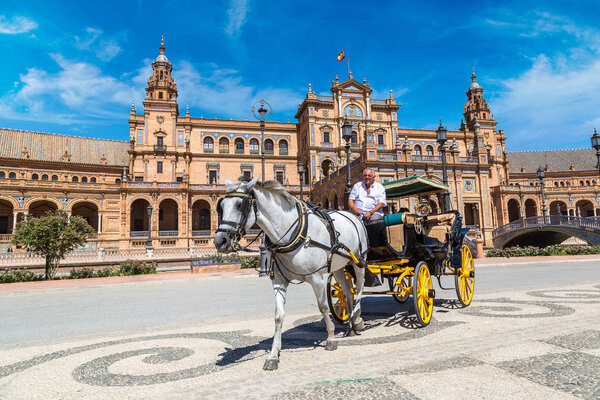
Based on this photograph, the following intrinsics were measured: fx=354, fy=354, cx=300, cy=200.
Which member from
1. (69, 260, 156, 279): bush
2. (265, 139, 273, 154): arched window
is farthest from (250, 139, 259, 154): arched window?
(69, 260, 156, 279): bush

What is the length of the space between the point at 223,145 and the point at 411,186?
43275 millimetres

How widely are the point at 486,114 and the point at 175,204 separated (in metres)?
49.5

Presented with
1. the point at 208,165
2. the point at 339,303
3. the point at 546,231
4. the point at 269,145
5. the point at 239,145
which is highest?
the point at 269,145

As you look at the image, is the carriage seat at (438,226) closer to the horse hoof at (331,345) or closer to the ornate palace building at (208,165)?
the horse hoof at (331,345)

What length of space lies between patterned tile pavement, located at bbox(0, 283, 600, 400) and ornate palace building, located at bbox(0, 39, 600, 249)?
2716 cm

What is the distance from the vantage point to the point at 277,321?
4059 millimetres

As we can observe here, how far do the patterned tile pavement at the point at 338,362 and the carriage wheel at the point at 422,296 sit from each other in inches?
7.1

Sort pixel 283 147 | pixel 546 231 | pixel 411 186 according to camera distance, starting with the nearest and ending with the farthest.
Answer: pixel 411 186
pixel 546 231
pixel 283 147

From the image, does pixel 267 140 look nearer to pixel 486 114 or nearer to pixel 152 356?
pixel 486 114

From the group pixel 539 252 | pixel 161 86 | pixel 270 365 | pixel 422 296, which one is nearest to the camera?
pixel 270 365

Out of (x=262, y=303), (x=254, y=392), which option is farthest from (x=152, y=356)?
(x=262, y=303)

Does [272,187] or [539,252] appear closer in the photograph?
[272,187]

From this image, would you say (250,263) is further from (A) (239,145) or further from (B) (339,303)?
(A) (239,145)

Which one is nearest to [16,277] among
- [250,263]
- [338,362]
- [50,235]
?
[50,235]
